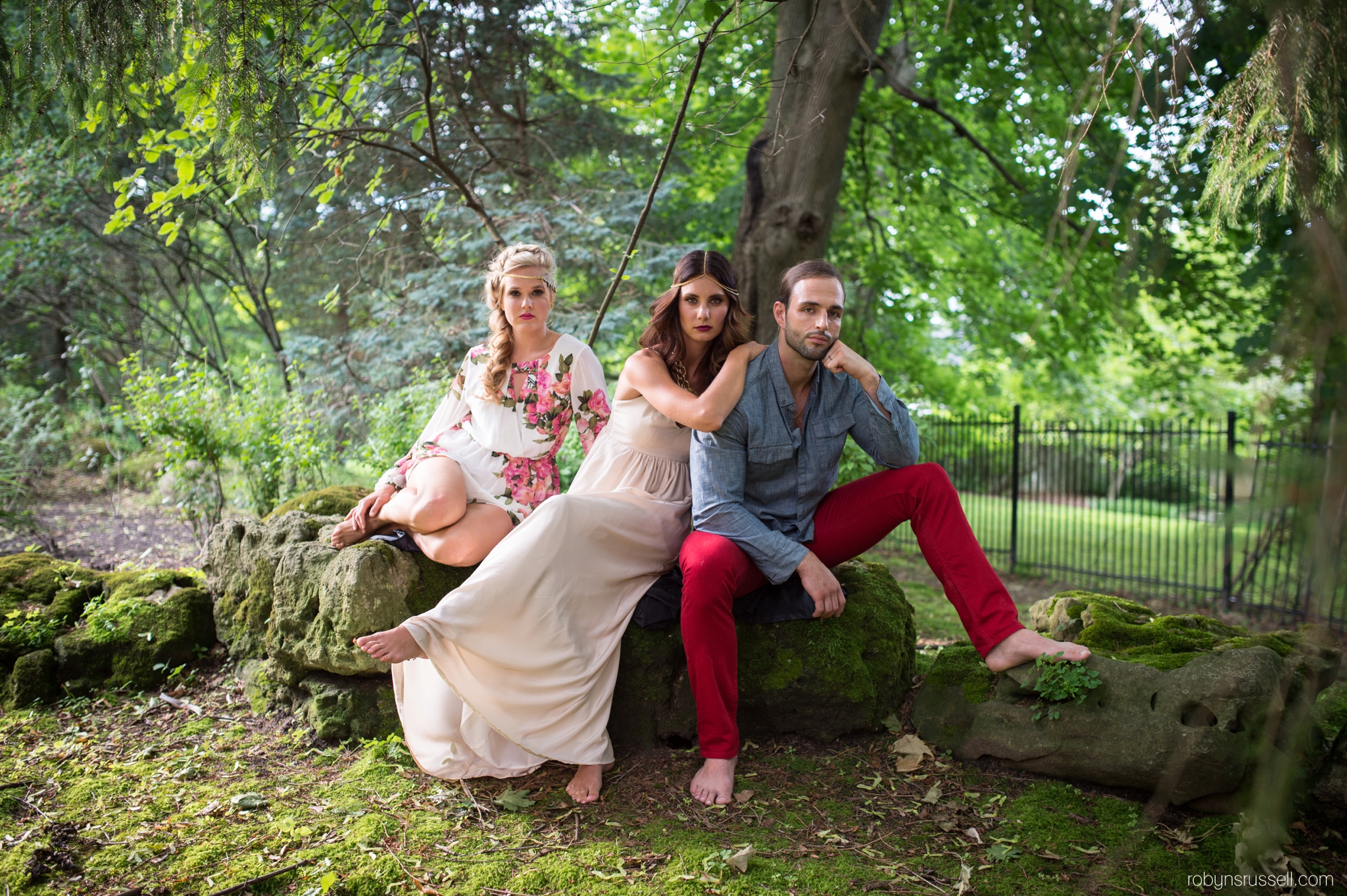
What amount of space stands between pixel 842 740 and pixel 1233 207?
2311mm

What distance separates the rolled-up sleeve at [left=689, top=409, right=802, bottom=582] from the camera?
3.15 m

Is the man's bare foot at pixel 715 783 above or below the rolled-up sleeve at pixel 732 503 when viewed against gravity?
below

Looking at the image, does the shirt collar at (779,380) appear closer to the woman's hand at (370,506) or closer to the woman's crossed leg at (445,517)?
the woman's crossed leg at (445,517)

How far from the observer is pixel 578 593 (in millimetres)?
3139

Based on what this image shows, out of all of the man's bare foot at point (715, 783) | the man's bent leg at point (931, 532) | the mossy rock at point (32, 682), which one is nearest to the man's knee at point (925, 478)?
the man's bent leg at point (931, 532)

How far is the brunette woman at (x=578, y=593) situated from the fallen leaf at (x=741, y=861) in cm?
64

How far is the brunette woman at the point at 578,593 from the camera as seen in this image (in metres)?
3.02

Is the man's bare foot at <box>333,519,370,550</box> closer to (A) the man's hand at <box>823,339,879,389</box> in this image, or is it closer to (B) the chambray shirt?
(B) the chambray shirt

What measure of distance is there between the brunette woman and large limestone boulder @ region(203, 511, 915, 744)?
0.76ft

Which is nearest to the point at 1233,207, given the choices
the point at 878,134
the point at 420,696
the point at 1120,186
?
the point at 420,696

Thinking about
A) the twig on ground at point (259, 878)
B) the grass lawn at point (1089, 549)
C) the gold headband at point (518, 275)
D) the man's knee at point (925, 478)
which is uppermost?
the gold headband at point (518, 275)

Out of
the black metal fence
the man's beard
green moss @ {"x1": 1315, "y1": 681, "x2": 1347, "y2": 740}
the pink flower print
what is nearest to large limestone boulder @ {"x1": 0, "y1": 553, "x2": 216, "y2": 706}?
the pink flower print

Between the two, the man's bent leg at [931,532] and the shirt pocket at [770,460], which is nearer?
the man's bent leg at [931,532]

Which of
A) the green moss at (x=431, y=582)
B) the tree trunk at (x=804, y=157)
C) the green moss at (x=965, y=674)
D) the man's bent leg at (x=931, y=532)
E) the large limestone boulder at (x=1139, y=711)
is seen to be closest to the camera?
the large limestone boulder at (x=1139, y=711)
